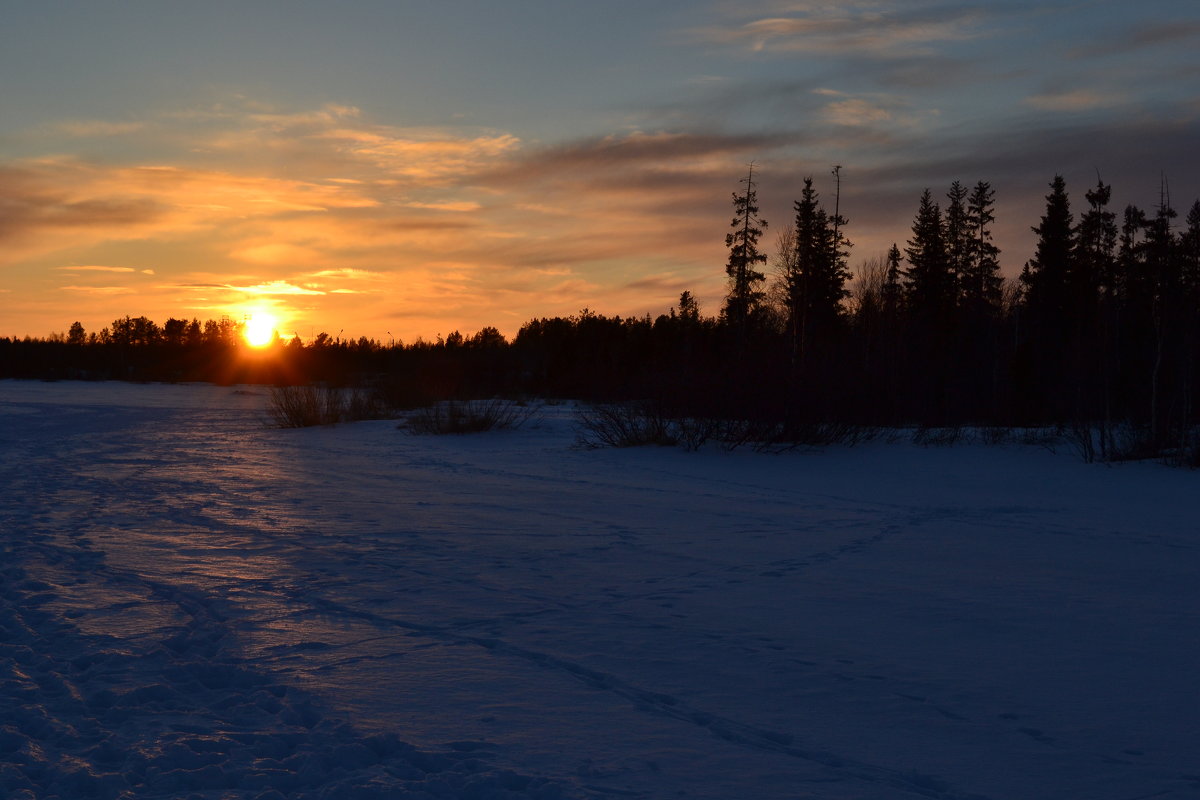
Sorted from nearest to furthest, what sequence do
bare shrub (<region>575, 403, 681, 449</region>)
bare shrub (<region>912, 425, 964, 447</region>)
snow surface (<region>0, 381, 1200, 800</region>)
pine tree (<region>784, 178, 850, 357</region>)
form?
snow surface (<region>0, 381, 1200, 800</region>)
bare shrub (<region>912, 425, 964, 447</region>)
bare shrub (<region>575, 403, 681, 449</region>)
pine tree (<region>784, 178, 850, 357</region>)

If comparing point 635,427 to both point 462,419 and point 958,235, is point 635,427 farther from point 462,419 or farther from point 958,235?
point 958,235

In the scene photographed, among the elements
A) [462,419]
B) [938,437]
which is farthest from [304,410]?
[938,437]

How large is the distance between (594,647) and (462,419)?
18.1m

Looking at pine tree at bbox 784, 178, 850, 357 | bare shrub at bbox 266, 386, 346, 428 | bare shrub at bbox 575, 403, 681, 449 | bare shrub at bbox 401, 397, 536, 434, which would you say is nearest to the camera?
bare shrub at bbox 575, 403, 681, 449

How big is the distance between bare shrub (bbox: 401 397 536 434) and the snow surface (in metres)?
10.5

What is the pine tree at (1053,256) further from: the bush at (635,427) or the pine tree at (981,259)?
the bush at (635,427)

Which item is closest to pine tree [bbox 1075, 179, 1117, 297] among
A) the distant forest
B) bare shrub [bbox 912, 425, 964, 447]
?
the distant forest

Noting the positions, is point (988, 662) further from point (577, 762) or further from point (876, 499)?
point (876, 499)

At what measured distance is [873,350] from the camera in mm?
48469

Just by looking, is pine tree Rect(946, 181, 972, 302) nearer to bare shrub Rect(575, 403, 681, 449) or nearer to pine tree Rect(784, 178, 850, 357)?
pine tree Rect(784, 178, 850, 357)

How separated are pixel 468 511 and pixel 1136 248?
4120 centimetres

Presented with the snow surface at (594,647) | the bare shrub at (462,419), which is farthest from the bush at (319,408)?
the snow surface at (594,647)

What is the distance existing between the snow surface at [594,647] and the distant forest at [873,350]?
670cm

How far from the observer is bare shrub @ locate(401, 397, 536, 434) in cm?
2312
